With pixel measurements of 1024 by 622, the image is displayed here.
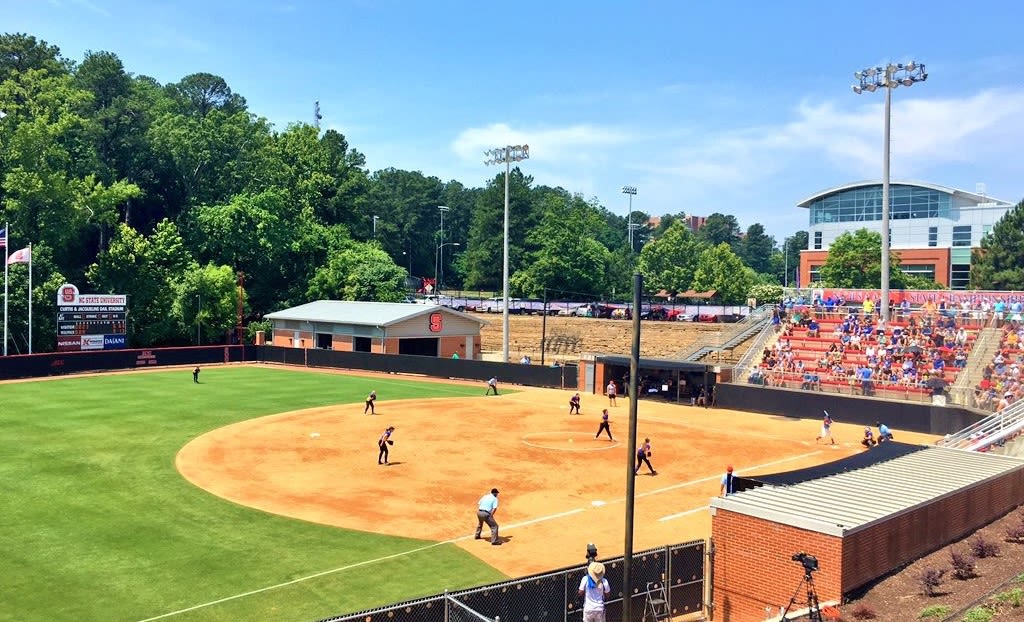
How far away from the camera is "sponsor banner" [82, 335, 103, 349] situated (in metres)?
60.2

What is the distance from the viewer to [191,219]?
271 feet

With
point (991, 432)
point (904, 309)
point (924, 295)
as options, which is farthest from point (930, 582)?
point (924, 295)

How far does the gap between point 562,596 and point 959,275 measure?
10103 centimetres

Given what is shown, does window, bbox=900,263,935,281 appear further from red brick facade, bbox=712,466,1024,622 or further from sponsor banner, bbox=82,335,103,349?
red brick facade, bbox=712,466,1024,622

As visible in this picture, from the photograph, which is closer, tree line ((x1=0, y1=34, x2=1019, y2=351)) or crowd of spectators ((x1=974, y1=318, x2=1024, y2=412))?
crowd of spectators ((x1=974, y1=318, x2=1024, y2=412))

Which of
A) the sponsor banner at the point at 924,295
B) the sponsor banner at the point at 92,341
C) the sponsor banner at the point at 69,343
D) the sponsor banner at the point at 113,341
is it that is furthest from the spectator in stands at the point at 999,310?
the sponsor banner at the point at 69,343

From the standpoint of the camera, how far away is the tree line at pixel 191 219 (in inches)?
2731

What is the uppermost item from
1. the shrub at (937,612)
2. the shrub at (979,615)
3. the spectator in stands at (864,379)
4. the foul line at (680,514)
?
the spectator in stands at (864,379)

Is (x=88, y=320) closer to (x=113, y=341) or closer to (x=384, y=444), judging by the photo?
(x=113, y=341)

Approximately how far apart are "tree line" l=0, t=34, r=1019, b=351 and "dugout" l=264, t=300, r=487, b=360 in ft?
27.2

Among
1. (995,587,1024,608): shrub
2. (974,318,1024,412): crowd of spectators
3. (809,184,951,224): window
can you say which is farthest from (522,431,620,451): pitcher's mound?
(809,184,951,224): window

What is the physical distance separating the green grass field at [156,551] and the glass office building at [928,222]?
3591 inches

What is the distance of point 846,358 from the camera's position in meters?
50.1

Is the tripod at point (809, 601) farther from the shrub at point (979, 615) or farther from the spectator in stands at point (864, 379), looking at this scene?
the spectator in stands at point (864, 379)
